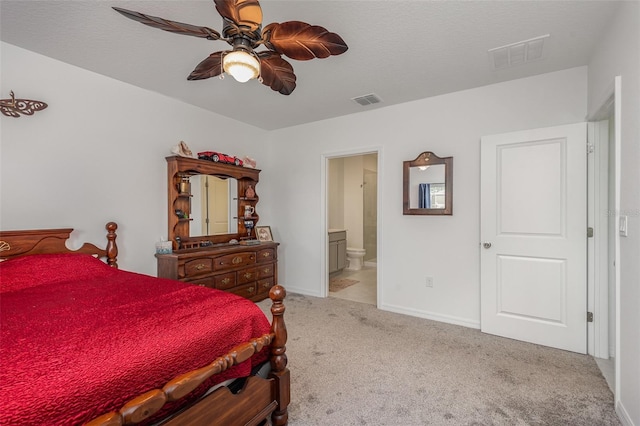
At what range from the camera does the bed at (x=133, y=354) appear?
91cm

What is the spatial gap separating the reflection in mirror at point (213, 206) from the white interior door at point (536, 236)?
3.07 metres

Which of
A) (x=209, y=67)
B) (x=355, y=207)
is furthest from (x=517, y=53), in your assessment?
(x=355, y=207)

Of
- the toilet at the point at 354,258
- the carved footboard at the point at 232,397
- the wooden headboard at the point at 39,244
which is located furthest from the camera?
the toilet at the point at 354,258

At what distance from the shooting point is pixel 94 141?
9.03 ft

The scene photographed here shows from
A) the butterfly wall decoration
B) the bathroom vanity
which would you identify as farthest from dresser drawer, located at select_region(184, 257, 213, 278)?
the bathroom vanity

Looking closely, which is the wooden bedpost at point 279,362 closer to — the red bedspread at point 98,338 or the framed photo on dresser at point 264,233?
the red bedspread at point 98,338

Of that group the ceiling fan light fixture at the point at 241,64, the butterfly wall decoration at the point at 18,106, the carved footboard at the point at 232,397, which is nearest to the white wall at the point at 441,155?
the carved footboard at the point at 232,397

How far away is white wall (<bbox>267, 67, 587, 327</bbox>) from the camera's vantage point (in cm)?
282

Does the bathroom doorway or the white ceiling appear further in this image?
the bathroom doorway

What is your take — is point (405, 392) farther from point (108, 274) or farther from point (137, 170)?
point (137, 170)

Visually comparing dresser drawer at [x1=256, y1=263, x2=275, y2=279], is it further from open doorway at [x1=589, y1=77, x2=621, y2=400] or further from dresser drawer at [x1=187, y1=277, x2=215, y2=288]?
open doorway at [x1=589, y1=77, x2=621, y2=400]

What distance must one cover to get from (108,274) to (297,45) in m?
2.23

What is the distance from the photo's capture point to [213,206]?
3848mm

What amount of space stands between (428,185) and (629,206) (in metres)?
1.78
